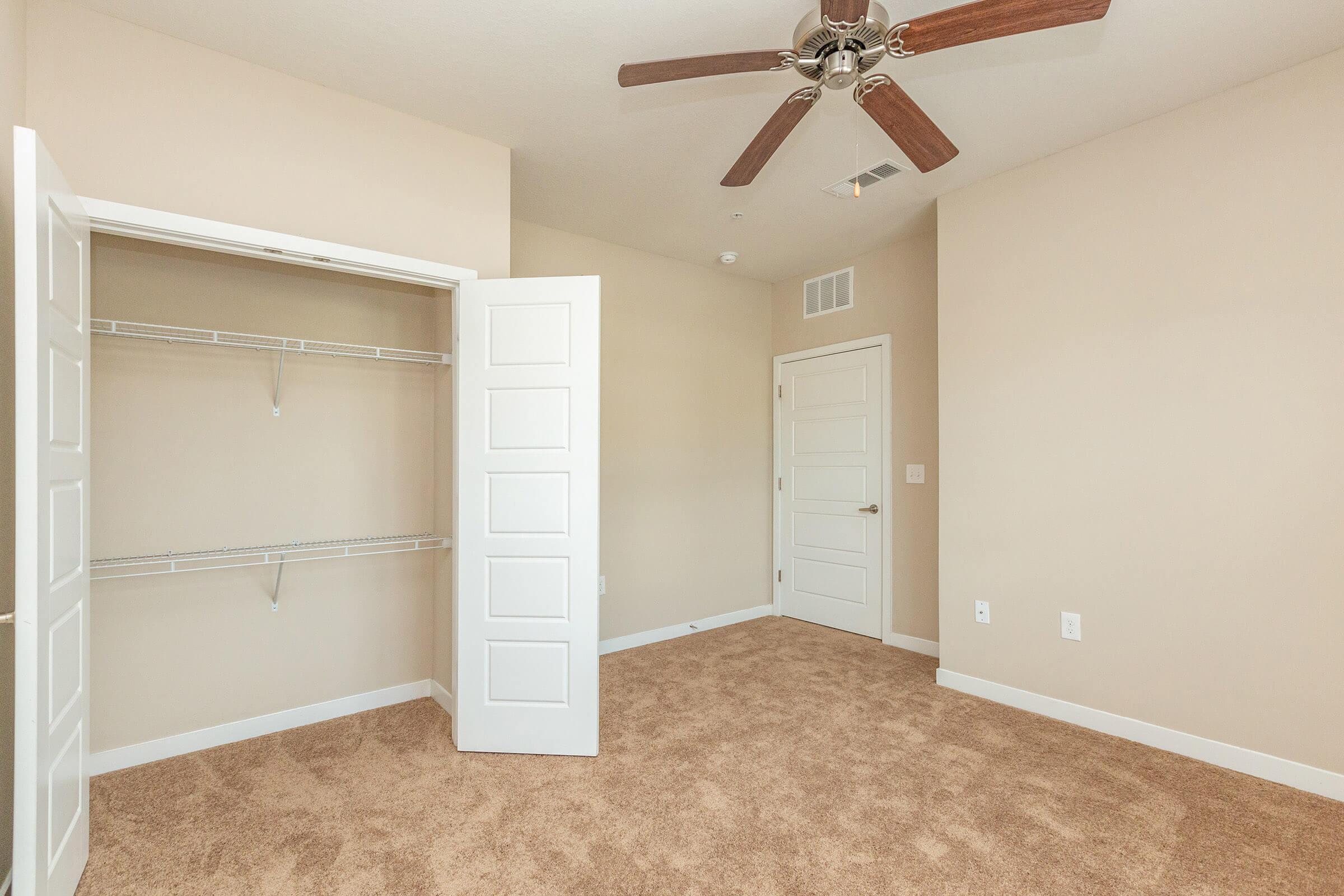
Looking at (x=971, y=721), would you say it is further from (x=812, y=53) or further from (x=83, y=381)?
(x=83, y=381)

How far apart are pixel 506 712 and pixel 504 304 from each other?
1.77 metres

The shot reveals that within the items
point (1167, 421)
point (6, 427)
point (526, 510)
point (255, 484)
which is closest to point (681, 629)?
point (526, 510)

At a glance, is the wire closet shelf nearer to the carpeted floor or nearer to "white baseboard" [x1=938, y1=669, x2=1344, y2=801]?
the carpeted floor

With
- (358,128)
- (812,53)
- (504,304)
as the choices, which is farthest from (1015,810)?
(358,128)

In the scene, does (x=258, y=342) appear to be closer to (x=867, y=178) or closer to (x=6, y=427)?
(x=6, y=427)

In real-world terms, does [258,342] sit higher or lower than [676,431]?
higher

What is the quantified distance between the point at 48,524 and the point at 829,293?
4.46 meters

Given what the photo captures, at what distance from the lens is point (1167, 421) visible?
2703 millimetres

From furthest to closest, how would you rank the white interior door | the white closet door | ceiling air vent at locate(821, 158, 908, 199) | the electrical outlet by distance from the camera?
1. ceiling air vent at locate(821, 158, 908, 199)
2. the electrical outlet
3. the white closet door
4. the white interior door

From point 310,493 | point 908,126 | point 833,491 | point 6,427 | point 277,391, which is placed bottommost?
point 833,491

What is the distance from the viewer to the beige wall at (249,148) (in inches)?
82.6

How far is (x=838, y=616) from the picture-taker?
4.63 metres

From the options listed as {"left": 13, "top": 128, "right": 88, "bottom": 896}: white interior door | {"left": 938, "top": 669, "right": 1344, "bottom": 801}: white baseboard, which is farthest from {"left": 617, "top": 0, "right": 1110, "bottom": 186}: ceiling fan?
{"left": 938, "top": 669, "right": 1344, "bottom": 801}: white baseboard

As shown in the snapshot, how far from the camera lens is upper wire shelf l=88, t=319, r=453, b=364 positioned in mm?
2389
